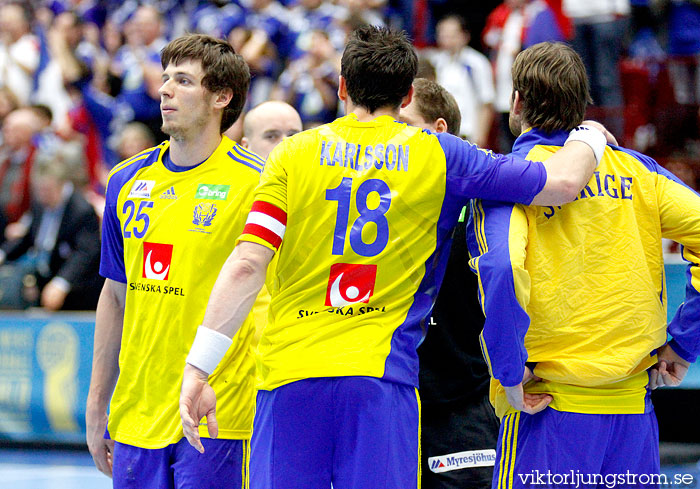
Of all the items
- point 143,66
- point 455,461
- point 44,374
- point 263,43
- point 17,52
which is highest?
point 17,52

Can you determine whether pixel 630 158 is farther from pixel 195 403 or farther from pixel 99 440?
pixel 99 440

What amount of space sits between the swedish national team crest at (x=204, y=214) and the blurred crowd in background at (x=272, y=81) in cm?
481

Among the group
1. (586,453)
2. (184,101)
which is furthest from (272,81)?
(586,453)

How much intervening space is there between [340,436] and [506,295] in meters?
0.82

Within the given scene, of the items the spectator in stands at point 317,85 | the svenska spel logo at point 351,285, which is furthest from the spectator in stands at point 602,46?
the svenska spel logo at point 351,285

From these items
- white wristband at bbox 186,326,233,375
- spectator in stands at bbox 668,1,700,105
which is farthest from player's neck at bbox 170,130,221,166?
spectator in stands at bbox 668,1,700,105

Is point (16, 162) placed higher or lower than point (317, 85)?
lower

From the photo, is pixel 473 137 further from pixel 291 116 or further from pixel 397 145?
pixel 397 145

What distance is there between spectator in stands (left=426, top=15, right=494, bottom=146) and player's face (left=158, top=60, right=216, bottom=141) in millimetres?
6532

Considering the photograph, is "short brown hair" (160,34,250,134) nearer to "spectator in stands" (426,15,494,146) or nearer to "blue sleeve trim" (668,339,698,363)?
"blue sleeve trim" (668,339,698,363)

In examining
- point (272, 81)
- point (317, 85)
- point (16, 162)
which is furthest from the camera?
point (16, 162)

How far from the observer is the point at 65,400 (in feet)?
32.3

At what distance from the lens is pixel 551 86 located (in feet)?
12.4

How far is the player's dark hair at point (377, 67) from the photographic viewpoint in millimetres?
3682
